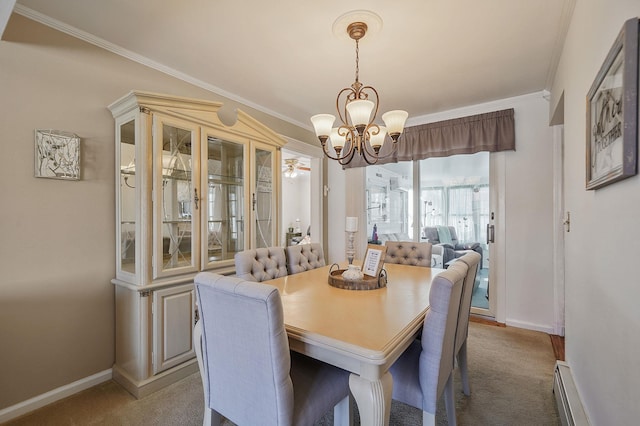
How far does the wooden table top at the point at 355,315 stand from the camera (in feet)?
3.63

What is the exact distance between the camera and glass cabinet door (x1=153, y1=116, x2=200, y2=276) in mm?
2074

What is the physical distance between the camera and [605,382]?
3.90 feet

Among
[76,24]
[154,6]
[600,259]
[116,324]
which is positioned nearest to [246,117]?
[154,6]

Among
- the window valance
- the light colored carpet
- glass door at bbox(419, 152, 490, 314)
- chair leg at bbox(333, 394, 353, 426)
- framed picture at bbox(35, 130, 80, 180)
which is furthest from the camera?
glass door at bbox(419, 152, 490, 314)

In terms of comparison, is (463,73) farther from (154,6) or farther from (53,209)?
(53,209)

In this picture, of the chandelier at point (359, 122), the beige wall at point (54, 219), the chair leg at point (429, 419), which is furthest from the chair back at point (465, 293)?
the beige wall at point (54, 219)

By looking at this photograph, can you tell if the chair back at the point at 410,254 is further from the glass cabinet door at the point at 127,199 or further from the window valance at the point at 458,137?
the glass cabinet door at the point at 127,199

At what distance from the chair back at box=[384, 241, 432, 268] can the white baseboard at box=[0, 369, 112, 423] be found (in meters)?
2.39

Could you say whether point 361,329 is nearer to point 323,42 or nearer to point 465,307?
point 465,307

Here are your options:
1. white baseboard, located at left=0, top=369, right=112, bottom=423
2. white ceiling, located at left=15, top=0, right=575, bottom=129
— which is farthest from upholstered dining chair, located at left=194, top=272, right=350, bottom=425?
white ceiling, located at left=15, top=0, right=575, bottom=129

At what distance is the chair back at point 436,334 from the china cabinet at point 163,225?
171cm

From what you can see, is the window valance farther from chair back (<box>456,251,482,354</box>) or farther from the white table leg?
the white table leg

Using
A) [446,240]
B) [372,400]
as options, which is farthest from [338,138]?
[446,240]

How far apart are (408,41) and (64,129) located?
2.44 m
